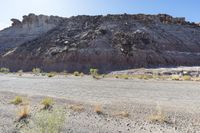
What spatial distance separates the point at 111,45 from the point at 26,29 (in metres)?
33.6

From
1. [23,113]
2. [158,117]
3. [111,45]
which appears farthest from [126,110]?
[111,45]

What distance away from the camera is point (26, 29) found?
9406cm

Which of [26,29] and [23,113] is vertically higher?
[26,29]

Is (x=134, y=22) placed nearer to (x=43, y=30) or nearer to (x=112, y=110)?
(x=43, y=30)

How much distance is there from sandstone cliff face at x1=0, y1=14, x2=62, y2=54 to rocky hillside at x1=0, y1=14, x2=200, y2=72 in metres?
3.15

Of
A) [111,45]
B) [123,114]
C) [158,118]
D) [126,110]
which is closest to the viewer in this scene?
[158,118]

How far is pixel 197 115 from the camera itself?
16.9 m

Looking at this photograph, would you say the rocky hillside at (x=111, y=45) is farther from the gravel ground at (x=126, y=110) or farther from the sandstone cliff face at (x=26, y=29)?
the gravel ground at (x=126, y=110)

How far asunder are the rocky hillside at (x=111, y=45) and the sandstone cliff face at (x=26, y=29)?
3148 mm

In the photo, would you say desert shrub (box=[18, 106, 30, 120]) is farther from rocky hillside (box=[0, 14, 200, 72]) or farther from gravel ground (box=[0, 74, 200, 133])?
rocky hillside (box=[0, 14, 200, 72])

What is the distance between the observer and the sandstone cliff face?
89312 millimetres

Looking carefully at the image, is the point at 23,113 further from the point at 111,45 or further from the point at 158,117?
the point at 111,45

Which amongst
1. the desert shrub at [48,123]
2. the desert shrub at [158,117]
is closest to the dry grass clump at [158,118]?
the desert shrub at [158,117]

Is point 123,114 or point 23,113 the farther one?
point 23,113
